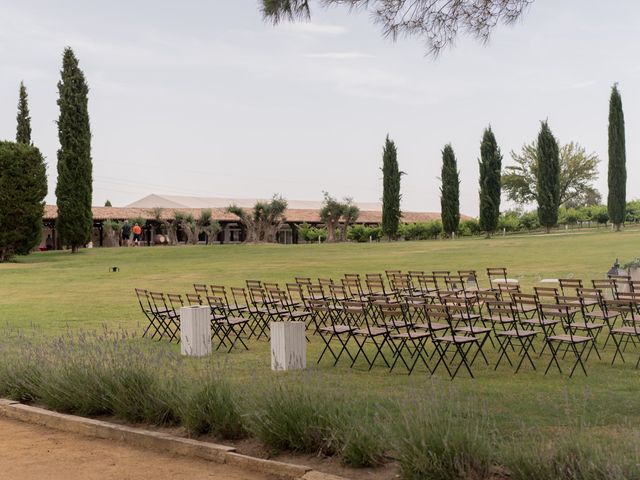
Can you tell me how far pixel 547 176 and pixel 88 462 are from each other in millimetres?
44931

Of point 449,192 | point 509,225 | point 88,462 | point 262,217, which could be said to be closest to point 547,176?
point 449,192

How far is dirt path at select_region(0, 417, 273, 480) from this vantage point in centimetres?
485

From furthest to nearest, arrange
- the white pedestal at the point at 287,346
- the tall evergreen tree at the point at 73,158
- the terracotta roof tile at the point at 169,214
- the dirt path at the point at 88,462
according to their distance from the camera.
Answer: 1. the terracotta roof tile at the point at 169,214
2. the tall evergreen tree at the point at 73,158
3. the white pedestal at the point at 287,346
4. the dirt path at the point at 88,462

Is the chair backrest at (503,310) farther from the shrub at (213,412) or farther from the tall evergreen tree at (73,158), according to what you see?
the tall evergreen tree at (73,158)

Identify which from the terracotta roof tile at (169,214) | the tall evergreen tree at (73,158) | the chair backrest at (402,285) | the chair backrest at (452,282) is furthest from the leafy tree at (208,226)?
the chair backrest at (402,285)

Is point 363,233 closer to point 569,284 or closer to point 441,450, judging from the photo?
point 569,284

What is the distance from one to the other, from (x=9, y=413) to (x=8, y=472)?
71.4 inches

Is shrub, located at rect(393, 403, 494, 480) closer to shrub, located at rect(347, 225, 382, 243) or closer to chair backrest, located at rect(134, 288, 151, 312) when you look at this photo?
chair backrest, located at rect(134, 288, 151, 312)

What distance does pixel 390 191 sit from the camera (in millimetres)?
50531

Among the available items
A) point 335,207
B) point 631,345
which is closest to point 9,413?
point 631,345

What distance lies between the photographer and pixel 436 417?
448 cm

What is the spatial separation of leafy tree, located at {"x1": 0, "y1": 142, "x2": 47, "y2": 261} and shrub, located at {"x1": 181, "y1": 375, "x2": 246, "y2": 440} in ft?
102

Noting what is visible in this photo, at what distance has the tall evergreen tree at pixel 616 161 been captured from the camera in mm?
42406

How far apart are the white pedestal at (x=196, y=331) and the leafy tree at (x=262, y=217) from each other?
40566mm
